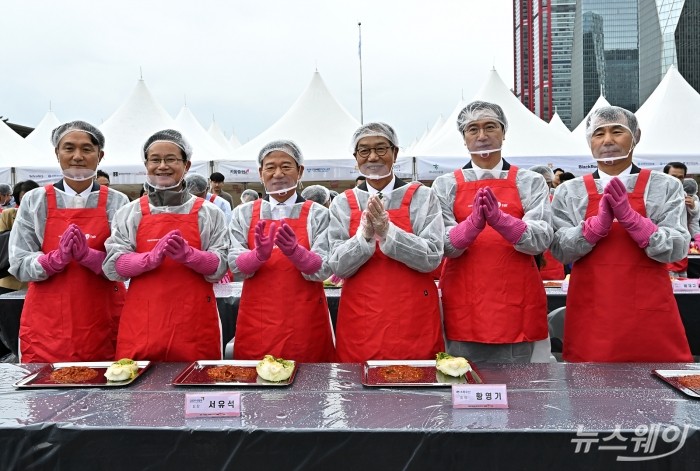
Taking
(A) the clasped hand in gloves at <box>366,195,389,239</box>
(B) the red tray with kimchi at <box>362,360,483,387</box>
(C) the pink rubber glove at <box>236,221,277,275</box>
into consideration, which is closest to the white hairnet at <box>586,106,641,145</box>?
(A) the clasped hand in gloves at <box>366,195,389,239</box>

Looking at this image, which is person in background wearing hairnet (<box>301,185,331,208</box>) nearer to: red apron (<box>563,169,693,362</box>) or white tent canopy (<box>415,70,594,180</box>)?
red apron (<box>563,169,693,362</box>)

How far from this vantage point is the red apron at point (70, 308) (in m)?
2.60

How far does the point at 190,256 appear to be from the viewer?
2.38 m

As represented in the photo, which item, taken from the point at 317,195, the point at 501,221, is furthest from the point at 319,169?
the point at 501,221

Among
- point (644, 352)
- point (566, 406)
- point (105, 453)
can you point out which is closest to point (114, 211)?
point (105, 453)

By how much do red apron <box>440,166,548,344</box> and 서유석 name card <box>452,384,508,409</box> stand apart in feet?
2.82

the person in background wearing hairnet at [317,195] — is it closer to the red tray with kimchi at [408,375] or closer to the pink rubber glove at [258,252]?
the pink rubber glove at [258,252]

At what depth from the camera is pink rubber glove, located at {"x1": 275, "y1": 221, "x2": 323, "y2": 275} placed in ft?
7.72

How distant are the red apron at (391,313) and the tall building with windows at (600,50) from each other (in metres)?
39.2

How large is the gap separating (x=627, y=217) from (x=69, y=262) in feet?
8.95

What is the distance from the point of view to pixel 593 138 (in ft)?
8.72

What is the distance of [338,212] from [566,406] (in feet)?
4.55

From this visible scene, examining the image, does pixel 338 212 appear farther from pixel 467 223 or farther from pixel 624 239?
pixel 624 239

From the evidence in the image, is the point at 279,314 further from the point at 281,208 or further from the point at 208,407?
the point at 208,407
